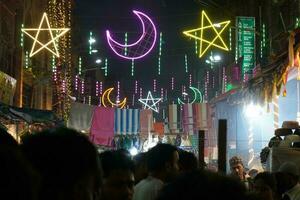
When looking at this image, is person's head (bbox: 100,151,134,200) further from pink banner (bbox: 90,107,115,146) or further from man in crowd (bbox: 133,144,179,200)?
pink banner (bbox: 90,107,115,146)

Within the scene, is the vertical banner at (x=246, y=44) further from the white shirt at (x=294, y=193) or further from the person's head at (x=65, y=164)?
the person's head at (x=65, y=164)

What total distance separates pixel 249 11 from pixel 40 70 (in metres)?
9.84

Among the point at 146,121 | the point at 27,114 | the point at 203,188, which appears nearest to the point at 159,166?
the point at 203,188

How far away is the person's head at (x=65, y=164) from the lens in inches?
83.7

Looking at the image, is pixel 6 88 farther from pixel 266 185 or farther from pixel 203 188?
pixel 203 188

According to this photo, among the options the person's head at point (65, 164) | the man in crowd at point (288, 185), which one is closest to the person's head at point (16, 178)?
the person's head at point (65, 164)

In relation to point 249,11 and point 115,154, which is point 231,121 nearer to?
point 249,11

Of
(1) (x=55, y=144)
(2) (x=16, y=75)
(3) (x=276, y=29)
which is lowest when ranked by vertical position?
(1) (x=55, y=144)

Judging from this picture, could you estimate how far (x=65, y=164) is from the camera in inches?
85.3

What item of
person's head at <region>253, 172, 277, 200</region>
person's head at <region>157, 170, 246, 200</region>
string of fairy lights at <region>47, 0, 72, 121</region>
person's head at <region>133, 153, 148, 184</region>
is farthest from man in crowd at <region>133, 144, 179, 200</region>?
string of fairy lights at <region>47, 0, 72, 121</region>

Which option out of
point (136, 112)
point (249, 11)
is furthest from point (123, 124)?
point (249, 11)

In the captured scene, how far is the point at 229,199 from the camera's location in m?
1.63

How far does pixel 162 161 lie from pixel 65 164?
3332 millimetres

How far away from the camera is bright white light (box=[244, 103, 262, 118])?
16781 mm
